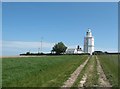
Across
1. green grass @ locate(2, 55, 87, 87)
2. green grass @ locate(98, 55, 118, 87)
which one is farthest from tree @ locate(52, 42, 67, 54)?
green grass @ locate(98, 55, 118, 87)

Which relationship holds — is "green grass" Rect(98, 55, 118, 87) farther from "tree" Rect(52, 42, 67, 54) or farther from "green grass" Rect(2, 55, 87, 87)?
"tree" Rect(52, 42, 67, 54)

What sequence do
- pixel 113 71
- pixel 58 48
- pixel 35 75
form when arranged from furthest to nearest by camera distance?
pixel 58 48 < pixel 35 75 < pixel 113 71

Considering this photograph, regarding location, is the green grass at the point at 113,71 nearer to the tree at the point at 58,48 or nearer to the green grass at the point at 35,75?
the green grass at the point at 35,75

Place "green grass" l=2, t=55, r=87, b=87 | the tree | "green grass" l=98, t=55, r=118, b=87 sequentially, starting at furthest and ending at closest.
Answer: the tree, "green grass" l=98, t=55, r=118, b=87, "green grass" l=2, t=55, r=87, b=87

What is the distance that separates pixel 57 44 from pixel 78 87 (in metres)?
171

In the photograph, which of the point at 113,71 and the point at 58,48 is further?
the point at 58,48

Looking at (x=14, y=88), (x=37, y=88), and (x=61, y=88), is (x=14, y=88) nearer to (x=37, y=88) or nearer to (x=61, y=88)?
(x=37, y=88)

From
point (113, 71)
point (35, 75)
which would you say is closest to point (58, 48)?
point (35, 75)

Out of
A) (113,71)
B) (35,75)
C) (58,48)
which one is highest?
(58,48)

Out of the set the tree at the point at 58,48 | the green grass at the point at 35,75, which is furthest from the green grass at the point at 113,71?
the tree at the point at 58,48

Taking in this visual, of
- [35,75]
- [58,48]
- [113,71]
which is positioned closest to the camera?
[113,71]

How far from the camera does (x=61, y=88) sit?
1413 centimetres

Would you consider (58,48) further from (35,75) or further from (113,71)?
(113,71)

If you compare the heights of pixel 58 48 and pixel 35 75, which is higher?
pixel 58 48
